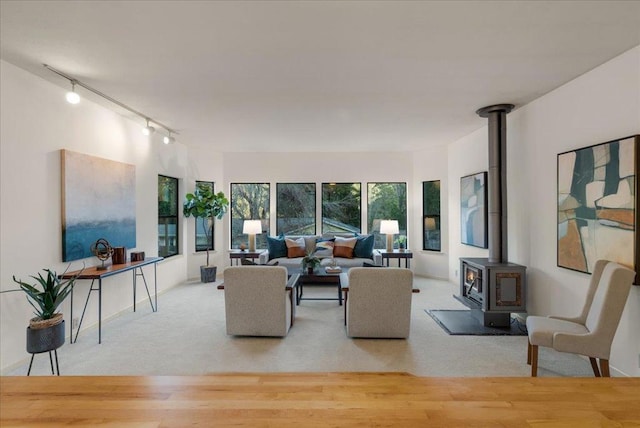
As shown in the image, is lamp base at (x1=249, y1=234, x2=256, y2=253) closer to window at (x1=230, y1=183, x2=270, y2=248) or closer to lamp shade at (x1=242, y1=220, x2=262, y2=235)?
lamp shade at (x1=242, y1=220, x2=262, y2=235)

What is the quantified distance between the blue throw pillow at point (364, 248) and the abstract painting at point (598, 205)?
11.3ft

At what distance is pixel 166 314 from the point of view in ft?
14.4

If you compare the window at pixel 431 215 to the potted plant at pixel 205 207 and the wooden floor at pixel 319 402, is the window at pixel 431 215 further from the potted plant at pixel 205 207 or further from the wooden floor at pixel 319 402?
the wooden floor at pixel 319 402

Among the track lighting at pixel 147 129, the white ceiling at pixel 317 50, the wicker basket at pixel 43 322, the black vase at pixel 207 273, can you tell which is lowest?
the black vase at pixel 207 273

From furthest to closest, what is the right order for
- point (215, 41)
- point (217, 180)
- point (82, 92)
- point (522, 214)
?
1. point (217, 180)
2. point (522, 214)
3. point (82, 92)
4. point (215, 41)

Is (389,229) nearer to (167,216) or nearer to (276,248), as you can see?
(276,248)

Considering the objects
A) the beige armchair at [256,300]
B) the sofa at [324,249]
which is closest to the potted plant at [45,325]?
the beige armchair at [256,300]

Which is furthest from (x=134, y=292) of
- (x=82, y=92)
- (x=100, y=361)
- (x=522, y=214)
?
(x=522, y=214)

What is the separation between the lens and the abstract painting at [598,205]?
2578 millimetres

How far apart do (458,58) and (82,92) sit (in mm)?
3911

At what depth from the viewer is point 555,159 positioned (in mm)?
3479

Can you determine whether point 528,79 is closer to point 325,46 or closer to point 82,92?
point 325,46

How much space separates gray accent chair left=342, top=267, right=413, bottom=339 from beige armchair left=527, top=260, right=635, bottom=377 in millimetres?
1143

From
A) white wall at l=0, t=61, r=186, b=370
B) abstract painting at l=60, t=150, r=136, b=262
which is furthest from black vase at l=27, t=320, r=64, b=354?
abstract painting at l=60, t=150, r=136, b=262
